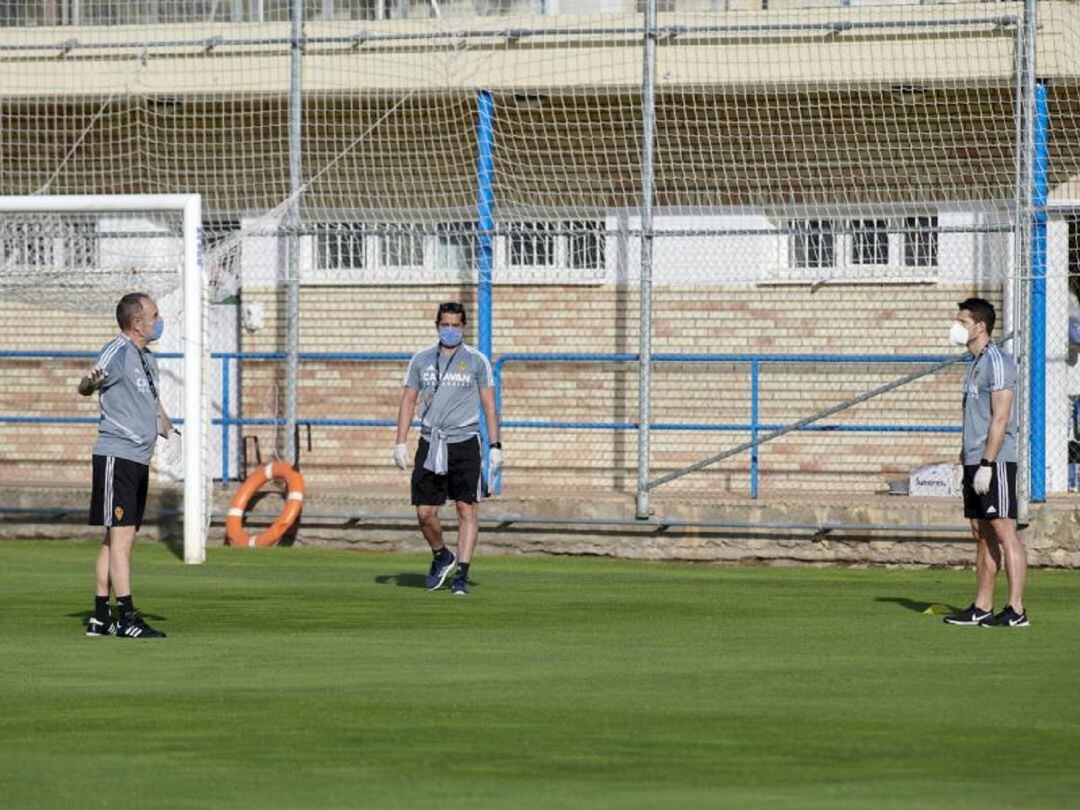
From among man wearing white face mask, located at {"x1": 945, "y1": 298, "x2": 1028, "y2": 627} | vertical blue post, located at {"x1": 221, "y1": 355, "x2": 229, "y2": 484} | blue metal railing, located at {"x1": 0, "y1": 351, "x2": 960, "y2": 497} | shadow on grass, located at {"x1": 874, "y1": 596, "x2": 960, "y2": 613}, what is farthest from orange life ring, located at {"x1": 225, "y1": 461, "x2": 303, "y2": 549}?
man wearing white face mask, located at {"x1": 945, "y1": 298, "x2": 1028, "y2": 627}

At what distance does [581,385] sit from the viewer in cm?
2048

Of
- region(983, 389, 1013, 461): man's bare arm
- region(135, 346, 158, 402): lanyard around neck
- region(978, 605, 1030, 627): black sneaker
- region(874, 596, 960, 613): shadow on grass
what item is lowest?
region(874, 596, 960, 613): shadow on grass

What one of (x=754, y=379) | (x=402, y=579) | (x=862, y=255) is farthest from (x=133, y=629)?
(x=862, y=255)

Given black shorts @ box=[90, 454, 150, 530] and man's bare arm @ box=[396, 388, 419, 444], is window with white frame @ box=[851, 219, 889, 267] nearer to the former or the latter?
man's bare arm @ box=[396, 388, 419, 444]

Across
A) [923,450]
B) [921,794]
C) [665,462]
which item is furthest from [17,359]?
[921,794]

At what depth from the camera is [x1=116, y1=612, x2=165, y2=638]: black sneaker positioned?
11195 mm

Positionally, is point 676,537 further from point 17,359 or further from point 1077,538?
point 17,359

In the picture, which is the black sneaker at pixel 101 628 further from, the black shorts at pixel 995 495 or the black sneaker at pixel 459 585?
the black shorts at pixel 995 495

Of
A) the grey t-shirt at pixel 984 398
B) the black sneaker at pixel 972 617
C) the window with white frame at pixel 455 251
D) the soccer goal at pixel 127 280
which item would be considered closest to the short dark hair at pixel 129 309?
the grey t-shirt at pixel 984 398

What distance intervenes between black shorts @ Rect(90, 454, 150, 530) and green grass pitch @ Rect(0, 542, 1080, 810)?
0.67 meters

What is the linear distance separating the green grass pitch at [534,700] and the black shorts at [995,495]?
26.4 inches

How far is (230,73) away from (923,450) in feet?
23.9

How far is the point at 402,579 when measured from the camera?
49.6 ft

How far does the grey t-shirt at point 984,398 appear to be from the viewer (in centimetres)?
1162
